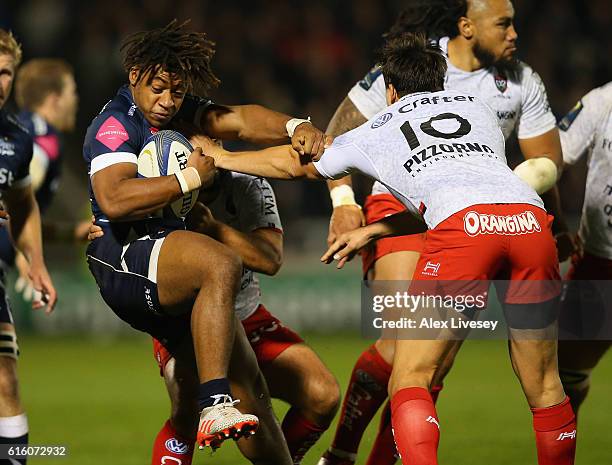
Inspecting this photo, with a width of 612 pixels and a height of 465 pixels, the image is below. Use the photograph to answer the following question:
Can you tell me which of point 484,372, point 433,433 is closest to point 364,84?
point 433,433

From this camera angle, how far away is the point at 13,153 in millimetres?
5715

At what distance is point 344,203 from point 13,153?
71.6 inches

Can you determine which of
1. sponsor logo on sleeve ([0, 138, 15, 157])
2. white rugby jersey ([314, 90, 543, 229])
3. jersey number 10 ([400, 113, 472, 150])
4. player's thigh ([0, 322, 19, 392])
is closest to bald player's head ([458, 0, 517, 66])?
white rugby jersey ([314, 90, 543, 229])

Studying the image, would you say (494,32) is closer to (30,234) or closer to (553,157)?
(553,157)

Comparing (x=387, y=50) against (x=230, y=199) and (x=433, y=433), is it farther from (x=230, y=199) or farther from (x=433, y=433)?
(x=433, y=433)

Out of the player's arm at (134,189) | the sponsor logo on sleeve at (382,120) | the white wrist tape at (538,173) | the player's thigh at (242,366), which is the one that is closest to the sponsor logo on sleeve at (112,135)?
the player's arm at (134,189)

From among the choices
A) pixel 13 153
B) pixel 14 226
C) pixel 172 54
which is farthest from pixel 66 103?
pixel 172 54

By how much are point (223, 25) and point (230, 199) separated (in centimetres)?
929

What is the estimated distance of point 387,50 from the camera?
16.2 feet

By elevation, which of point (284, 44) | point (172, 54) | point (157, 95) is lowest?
point (157, 95)

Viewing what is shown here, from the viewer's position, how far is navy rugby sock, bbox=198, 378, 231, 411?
4.17 m

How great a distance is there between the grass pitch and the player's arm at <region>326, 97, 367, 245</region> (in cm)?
171

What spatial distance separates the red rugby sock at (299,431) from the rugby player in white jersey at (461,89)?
22 centimetres

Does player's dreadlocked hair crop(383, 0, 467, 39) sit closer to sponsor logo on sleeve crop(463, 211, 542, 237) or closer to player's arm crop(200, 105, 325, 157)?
player's arm crop(200, 105, 325, 157)
